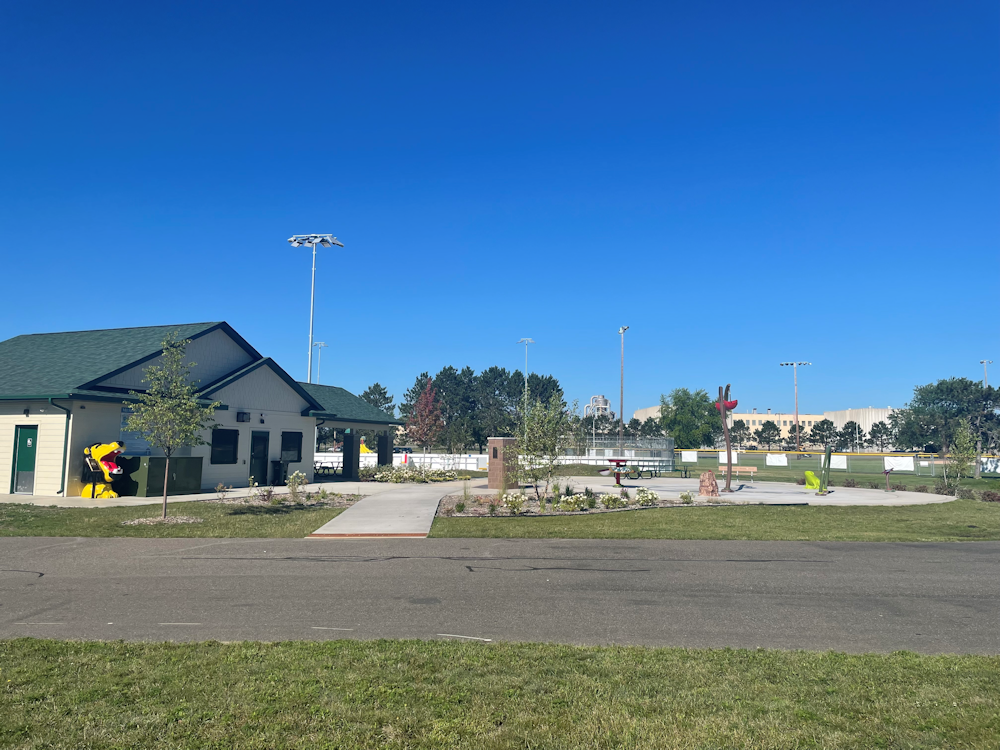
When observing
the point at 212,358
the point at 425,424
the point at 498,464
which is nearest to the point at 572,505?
the point at 498,464

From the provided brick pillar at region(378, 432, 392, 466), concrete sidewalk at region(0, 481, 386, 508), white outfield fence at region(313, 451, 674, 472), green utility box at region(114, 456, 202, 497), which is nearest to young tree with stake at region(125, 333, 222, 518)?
concrete sidewalk at region(0, 481, 386, 508)

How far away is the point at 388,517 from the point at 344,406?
21000 millimetres

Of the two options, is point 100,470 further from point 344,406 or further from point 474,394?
point 474,394

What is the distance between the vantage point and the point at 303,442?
33469mm

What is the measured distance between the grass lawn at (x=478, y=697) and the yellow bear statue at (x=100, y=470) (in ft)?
61.3

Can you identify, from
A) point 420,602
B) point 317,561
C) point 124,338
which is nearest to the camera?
point 420,602

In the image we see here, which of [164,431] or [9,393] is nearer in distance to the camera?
[164,431]

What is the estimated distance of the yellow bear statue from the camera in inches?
933

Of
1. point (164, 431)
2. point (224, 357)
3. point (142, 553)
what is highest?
point (224, 357)

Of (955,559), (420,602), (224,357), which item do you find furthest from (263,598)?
(224,357)

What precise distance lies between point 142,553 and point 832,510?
2029cm

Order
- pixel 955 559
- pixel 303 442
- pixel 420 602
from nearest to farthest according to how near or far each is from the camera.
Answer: pixel 420 602, pixel 955 559, pixel 303 442

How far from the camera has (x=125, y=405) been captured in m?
25.1

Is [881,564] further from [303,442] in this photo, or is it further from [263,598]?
[303,442]
